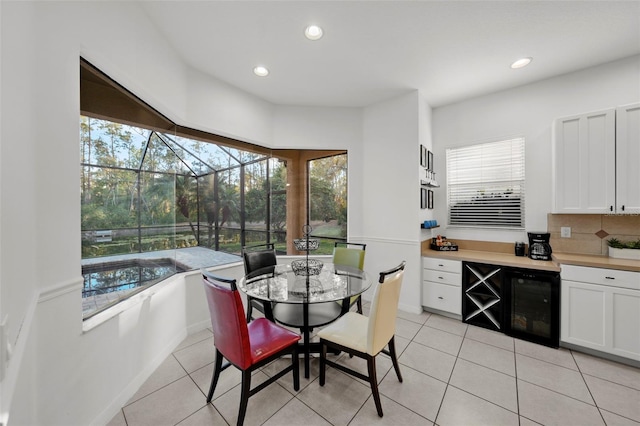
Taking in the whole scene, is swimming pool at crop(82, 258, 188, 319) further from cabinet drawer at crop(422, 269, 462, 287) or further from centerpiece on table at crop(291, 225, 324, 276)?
cabinet drawer at crop(422, 269, 462, 287)

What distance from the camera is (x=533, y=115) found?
3062 millimetres

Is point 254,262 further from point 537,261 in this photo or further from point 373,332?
point 537,261

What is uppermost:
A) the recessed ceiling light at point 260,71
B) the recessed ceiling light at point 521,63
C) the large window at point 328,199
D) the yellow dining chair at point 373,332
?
the recessed ceiling light at point 260,71

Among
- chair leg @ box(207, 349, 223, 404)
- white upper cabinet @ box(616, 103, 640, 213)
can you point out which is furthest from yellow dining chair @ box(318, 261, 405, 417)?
white upper cabinet @ box(616, 103, 640, 213)

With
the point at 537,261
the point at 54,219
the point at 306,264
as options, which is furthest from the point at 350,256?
the point at 54,219

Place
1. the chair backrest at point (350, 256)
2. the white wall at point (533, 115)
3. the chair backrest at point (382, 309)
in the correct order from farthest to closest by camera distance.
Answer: the chair backrest at point (350, 256)
the white wall at point (533, 115)
the chair backrest at point (382, 309)

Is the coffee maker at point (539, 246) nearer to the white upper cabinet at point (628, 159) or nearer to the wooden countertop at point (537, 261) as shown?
the wooden countertop at point (537, 261)

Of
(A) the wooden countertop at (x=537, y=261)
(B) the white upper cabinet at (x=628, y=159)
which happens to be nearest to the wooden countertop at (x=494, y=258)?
(A) the wooden countertop at (x=537, y=261)

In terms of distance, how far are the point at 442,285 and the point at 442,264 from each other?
0.28 meters

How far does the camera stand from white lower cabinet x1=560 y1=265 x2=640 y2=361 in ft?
7.06

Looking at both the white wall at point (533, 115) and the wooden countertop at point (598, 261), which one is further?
the white wall at point (533, 115)

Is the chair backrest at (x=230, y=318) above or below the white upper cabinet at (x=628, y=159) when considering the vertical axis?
below

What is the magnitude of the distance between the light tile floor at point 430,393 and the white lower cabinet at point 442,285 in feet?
2.26

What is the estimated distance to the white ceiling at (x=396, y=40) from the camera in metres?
1.94
